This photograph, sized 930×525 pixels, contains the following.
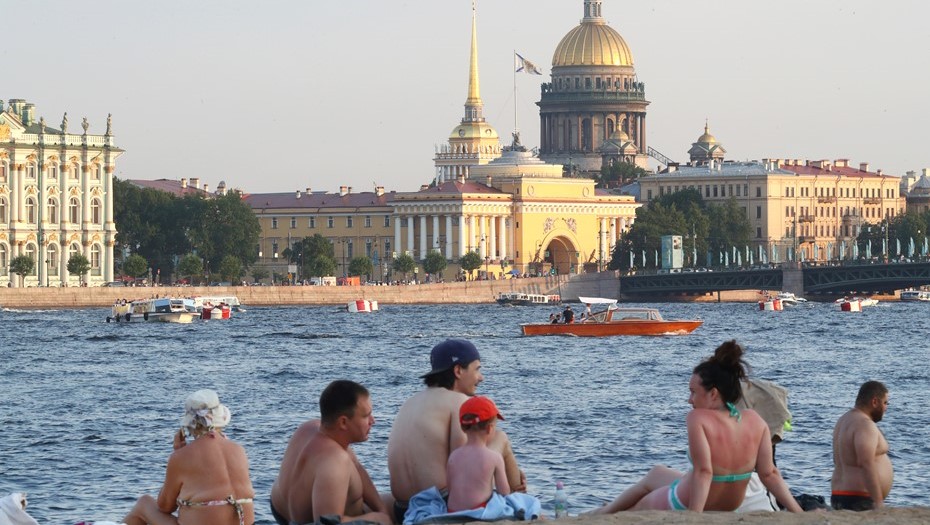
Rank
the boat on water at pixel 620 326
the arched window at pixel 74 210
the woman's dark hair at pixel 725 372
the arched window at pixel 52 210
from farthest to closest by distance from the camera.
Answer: the arched window at pixel 74 210 < the arched window at pixel 52 210 < the boat on water at pixel 620 326 < the woman's dark hair at pixel 725 372

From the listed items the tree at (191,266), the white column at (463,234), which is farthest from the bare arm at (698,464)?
the white column at (463,234)

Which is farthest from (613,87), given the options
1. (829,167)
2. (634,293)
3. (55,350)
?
(55,350)

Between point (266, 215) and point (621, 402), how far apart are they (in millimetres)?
87661

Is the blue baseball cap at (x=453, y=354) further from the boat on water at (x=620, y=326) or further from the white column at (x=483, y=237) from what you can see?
the white column at (x=483, y=237)

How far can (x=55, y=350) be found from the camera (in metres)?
45.1

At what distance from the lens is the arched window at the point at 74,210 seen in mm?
83438

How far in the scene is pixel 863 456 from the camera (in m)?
12.7

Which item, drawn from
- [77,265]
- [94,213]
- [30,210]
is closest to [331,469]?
[77,265]

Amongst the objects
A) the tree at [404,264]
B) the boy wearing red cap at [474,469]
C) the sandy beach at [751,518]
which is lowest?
the sandy beach at [751,518]

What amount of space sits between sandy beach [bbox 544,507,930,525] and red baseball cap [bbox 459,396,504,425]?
790mm

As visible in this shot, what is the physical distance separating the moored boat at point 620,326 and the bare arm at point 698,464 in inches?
1565

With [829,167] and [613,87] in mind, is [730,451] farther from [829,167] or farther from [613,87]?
[613,87]

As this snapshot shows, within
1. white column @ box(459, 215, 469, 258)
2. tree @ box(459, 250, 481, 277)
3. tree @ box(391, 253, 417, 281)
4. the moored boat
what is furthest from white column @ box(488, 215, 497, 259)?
the moored boat

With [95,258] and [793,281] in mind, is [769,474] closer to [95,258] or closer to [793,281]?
[95,258]
